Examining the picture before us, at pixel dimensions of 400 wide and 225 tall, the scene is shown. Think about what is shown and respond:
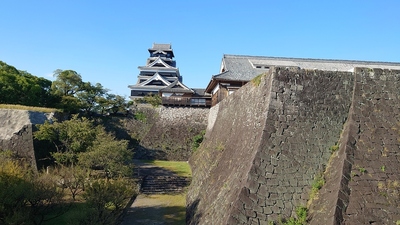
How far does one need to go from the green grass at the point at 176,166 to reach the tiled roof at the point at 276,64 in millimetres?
7538

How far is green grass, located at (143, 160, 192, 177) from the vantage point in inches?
628

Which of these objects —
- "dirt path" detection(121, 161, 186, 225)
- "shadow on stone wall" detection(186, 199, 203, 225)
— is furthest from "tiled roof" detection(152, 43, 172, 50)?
"shadow on stone wall" detection(186, 199, 203, 225)

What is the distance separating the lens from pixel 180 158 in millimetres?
20547

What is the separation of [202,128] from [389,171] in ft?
54.2

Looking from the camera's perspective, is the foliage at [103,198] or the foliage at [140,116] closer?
the foliage at [103,198]

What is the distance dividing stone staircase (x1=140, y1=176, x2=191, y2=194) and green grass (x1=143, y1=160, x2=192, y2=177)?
1.07 m

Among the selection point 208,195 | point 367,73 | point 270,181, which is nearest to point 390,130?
point 367,73

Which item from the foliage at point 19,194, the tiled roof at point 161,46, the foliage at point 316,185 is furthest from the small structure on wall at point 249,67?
the tiled roof at point 161,46

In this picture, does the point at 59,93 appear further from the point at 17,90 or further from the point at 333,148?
the point at 333,148

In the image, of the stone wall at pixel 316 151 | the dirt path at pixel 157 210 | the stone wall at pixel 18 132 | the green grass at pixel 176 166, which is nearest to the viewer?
the stone wall at pixel 316 151

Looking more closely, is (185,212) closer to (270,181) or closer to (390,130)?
(270,181)

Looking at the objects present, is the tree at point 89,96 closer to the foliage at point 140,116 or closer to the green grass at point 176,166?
the foliage at point 140,116

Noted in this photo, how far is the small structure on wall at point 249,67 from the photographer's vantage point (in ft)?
60.2

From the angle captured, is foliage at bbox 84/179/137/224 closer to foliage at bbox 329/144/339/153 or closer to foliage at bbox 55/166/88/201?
foliage at bbox 55/166/88/201
